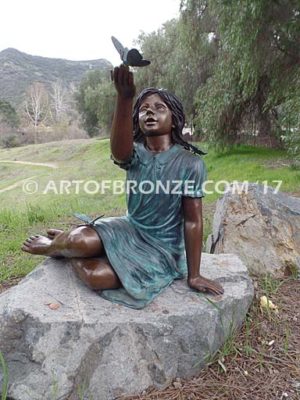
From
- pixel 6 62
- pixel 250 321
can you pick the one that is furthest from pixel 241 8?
pixel 6 62

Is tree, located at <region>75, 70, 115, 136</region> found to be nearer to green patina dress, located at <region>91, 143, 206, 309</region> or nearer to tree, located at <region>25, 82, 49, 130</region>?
tree, located at <region>25, 82, 49, 130</region>

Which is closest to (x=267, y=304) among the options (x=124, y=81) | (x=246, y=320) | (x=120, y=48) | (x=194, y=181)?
(x=246, y=320)

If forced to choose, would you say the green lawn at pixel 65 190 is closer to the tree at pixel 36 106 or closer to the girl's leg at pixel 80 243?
the girl's leg at pixel 80 243

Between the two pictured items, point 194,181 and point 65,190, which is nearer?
point 194,181

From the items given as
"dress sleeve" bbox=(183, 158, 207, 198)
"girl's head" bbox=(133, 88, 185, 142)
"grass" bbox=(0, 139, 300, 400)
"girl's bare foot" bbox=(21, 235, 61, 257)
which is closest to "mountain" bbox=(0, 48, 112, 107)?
"grass" bbox=(0, 139, 300, 400)

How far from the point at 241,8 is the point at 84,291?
570cm

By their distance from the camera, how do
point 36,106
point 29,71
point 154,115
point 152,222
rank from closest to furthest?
point 154,115
point 152,222
point 36,106
point 29,71

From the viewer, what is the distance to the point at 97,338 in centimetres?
179

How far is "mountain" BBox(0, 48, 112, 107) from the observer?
54.7 meters

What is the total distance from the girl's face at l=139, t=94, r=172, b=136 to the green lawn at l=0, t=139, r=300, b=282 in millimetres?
1972

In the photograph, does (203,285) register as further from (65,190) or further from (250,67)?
(65,190)

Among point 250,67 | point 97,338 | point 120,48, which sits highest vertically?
point 250,67

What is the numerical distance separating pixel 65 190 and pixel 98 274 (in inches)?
424
